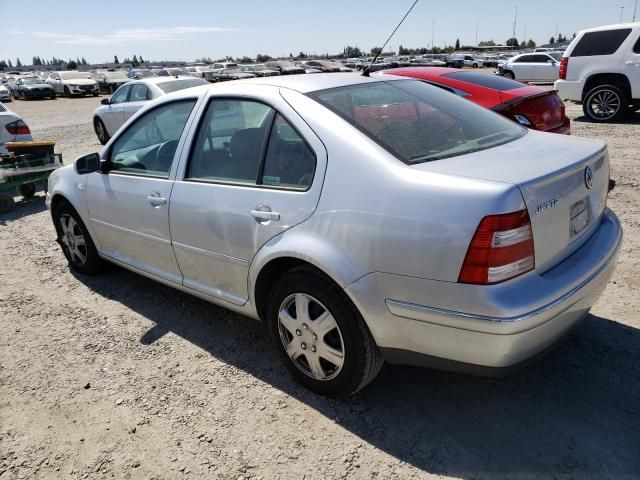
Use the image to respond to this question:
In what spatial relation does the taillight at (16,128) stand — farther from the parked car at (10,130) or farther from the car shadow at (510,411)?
the car shadow at (510,411)

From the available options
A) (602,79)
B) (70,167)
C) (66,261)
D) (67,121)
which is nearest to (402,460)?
(70,167)

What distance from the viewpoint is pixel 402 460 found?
A: 2.36 meters

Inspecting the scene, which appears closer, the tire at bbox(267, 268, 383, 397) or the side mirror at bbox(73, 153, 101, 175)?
the tire at bbox(267, 268, 383, 397)

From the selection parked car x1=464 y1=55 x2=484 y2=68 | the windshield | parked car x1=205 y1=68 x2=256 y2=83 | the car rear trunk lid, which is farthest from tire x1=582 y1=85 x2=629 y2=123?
parked car x1=464 y1=55 x2=484 y2=68

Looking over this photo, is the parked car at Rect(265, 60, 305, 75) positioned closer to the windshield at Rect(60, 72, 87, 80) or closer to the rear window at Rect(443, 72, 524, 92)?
the windshield at Rect(60, 72, 87, 80)

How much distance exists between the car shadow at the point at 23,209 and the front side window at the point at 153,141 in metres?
3.87

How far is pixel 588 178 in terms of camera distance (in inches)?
97.3

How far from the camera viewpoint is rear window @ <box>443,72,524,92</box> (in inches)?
250

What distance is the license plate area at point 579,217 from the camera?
94.0 inches

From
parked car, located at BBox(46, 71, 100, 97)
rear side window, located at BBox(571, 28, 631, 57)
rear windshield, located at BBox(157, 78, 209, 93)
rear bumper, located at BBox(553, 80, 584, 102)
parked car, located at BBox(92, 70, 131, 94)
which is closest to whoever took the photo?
rear side window, located at BBox(571, 28, 631, 57)

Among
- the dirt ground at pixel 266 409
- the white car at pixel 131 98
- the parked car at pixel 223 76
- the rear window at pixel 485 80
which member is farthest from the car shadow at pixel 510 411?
the parked car at pixel 223 76

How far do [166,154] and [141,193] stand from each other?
320mm

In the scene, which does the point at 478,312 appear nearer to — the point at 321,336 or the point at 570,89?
the point at 321,336

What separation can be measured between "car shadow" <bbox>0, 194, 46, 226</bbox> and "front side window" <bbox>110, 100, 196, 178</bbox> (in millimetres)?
3867
